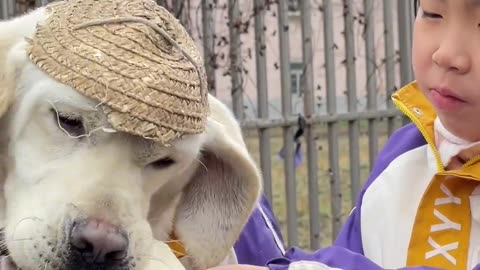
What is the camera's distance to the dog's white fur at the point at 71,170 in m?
1.37

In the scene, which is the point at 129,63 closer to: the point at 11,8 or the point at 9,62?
the point at 9,62

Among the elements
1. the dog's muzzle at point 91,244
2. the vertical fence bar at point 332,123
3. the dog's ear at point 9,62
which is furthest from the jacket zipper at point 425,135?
the vertical fence bar at point 332,123

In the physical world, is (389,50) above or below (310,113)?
above

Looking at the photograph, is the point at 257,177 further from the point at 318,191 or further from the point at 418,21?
the point at 318,191

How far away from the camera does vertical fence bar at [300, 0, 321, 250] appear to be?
4.43 m

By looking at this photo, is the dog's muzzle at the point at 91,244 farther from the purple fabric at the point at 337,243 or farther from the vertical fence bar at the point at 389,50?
the vertical fence bar at the point at 389,50

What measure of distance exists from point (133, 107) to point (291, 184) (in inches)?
125

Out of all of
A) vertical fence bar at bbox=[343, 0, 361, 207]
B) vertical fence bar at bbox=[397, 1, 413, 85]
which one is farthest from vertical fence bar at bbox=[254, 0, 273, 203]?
vertical fence bar at bbox=[397, 1, 413, 85]

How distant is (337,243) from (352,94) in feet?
9.57

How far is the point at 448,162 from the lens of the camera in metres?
1.67

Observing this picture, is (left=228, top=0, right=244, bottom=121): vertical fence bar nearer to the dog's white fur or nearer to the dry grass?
the dry grass

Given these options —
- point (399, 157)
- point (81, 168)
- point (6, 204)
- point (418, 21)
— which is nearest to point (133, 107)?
point (81, 168)

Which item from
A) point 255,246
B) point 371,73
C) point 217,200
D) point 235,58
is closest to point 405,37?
point 371,73

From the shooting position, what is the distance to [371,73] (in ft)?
15.6
